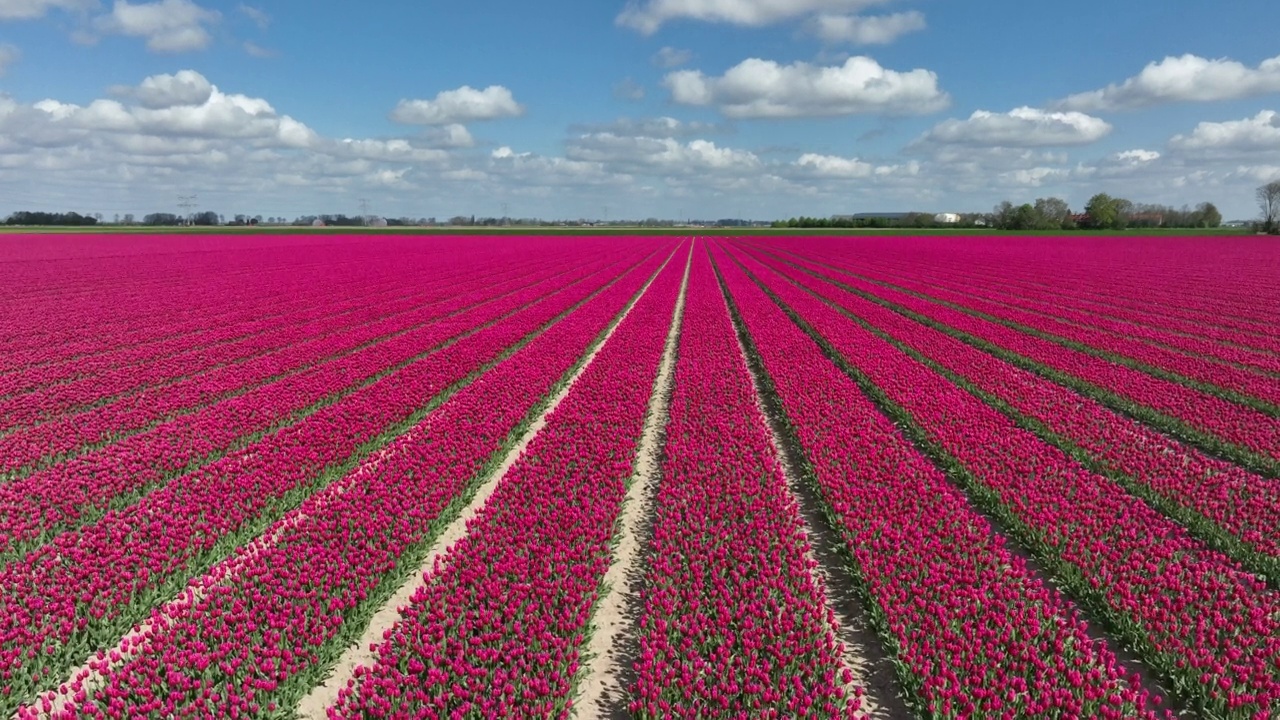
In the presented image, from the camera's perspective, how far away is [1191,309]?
26797 mm

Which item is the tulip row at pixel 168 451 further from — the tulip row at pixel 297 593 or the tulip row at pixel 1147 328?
the tulip row at pixel 1147 328

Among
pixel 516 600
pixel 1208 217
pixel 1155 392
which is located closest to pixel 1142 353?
pixel 1155 392

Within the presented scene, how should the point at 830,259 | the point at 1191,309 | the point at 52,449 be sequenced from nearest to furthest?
the point at 52,449
the point at 1191,309
the point at 830,259

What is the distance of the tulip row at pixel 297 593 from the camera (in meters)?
4.97

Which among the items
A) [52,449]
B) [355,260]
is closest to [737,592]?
[52,449]

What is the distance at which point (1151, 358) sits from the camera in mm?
17484

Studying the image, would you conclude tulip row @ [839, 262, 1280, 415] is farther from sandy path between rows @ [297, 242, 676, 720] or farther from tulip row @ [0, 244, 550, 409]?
tulip row @ [0, 244, 550, 409]

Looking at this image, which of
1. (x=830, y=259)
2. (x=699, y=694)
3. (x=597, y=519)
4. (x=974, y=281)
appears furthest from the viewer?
(x=830, y=259)

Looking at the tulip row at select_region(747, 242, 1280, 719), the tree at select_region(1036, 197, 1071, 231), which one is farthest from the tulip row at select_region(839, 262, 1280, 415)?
the tree at select_region(1036, 197, 1071, 231)

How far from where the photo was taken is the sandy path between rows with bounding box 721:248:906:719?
547cm

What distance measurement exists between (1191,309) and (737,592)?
31207 mm

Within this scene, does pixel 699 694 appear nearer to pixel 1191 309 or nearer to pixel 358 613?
pixel 358 613

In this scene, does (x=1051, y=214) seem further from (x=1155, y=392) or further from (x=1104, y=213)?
(x=1155, y=392)

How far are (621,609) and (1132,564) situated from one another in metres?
5.76
